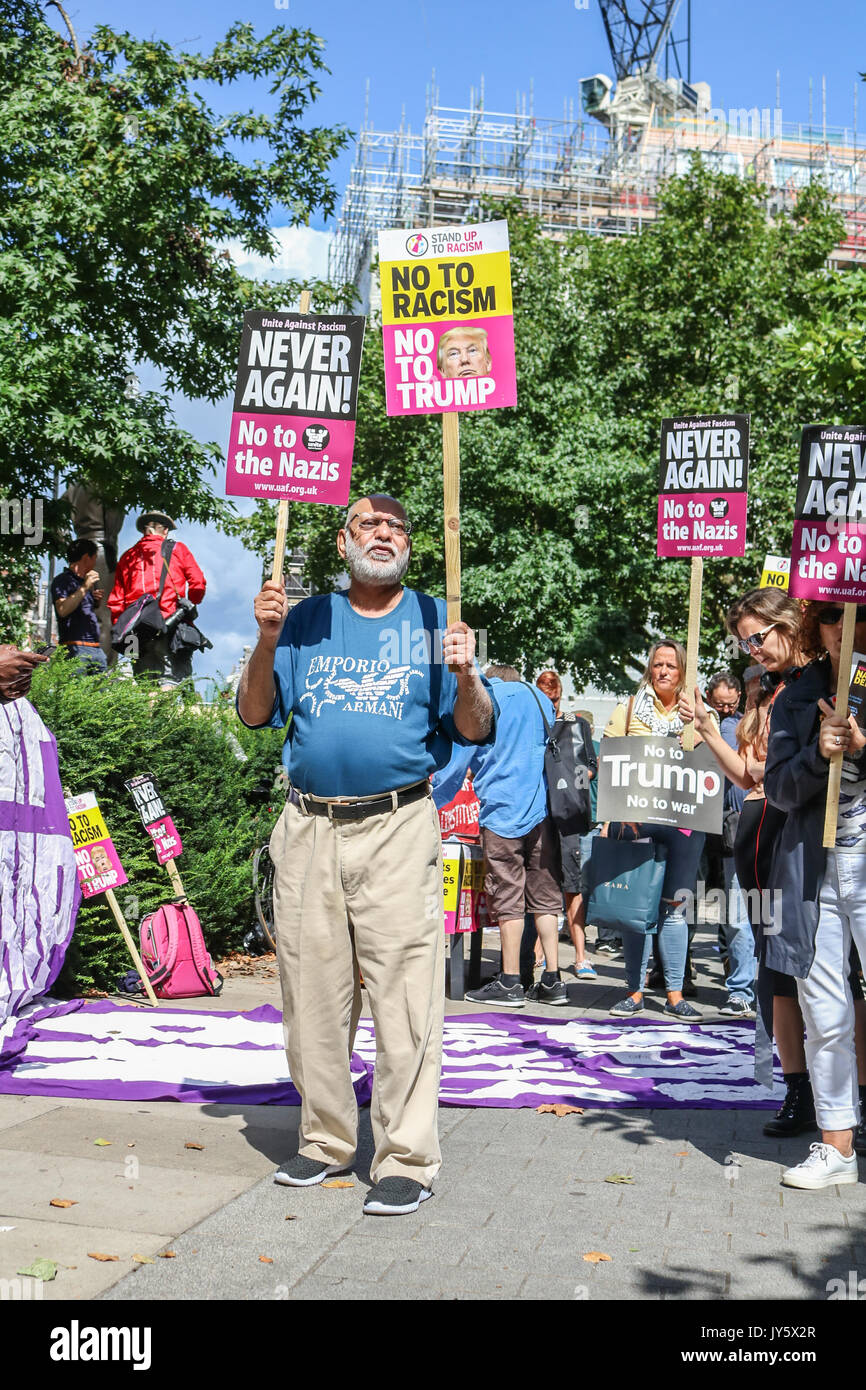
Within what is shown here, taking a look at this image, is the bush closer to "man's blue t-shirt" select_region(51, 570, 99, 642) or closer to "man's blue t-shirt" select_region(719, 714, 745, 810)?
"man's blue t-shirt" select_region(51, 570, 99, 642)

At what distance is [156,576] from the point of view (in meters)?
11.7

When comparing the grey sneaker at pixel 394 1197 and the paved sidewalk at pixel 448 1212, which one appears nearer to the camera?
the paved sidewalk at pixel 448 1212

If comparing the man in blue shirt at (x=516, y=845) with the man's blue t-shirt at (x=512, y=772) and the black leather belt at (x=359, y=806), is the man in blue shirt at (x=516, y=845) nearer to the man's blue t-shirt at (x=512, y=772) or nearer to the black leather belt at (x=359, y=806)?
the man's blue t-shirt at (x=512, y=772)

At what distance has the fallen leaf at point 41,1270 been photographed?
11.9 ft

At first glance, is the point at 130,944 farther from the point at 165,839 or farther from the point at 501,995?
the point at 501,995

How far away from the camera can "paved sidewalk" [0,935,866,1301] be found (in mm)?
3738

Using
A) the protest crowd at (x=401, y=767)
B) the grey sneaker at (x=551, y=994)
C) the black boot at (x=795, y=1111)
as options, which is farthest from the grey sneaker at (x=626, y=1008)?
the black boot at (x=795, y=1111)

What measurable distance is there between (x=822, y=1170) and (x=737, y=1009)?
3757 mm

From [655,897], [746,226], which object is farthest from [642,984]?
[746,226]

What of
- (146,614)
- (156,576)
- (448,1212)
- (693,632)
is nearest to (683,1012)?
(693,632)

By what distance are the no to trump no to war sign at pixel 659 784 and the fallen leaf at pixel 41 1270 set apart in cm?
498

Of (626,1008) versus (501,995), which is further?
(501,995)

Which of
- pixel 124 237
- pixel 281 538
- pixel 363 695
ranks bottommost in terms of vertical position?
pixel 363 695

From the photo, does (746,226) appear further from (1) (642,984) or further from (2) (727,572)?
(1) (642,984)
